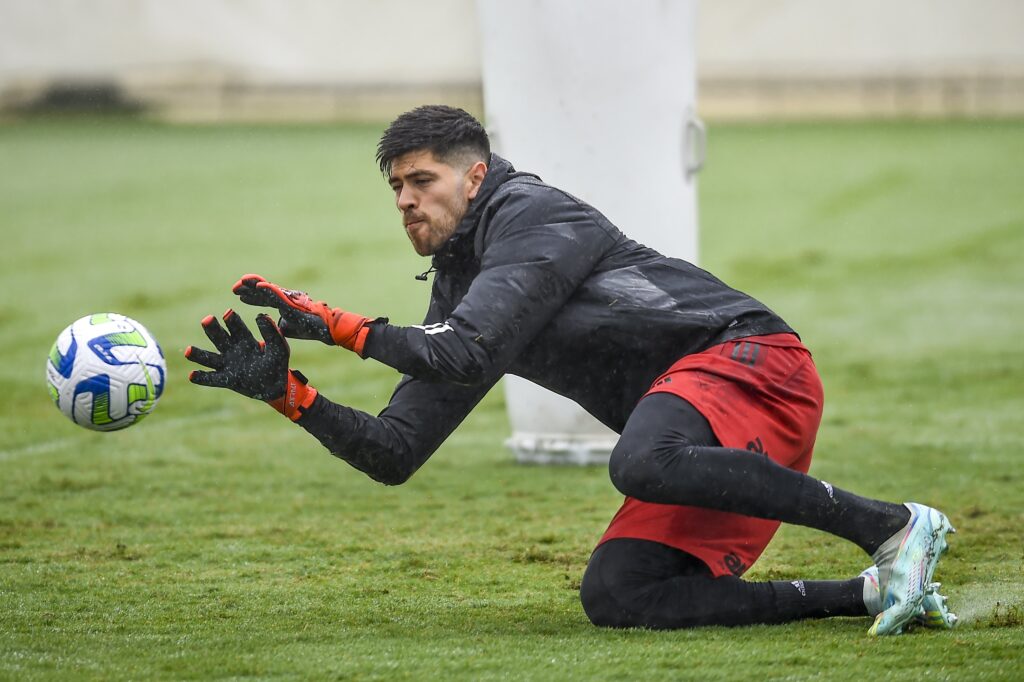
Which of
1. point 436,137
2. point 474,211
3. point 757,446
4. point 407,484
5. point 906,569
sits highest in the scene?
point 436,137

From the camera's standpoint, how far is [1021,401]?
8312 mm

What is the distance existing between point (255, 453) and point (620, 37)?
9.42ft

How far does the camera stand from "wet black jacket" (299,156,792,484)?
3844mm

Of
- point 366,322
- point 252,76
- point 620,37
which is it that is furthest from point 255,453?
point 252,76

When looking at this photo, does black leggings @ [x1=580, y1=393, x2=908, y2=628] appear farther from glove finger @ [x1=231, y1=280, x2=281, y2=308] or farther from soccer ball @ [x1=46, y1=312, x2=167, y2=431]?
soccer ball @ [x1=46, y1=312, x2=167, y2=431]

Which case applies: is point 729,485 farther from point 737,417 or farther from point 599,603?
point 599,603

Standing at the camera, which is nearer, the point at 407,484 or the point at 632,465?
the point at 632,465

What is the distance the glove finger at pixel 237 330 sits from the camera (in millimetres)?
3881

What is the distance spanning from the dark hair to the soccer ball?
40.2 inches

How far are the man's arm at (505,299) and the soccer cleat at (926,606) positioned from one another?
1154mm

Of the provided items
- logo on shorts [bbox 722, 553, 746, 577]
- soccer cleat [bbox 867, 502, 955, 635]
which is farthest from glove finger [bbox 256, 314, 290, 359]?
soccer cleat [bbox 867, 502, 955, 635]

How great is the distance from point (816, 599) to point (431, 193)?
159cm

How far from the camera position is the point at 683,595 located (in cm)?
389

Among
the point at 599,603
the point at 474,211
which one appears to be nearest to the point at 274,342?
the point at 474,211
